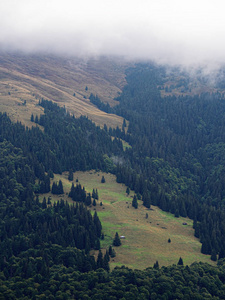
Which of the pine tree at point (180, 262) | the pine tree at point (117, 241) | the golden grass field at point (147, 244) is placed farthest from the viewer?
the pine tree at point (117, 241)

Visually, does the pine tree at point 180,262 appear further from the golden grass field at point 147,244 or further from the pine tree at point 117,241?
the pine tree at point 117,241

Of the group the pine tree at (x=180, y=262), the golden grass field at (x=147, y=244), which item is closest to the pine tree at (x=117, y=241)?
the golden grass field at (x=147, y=244)

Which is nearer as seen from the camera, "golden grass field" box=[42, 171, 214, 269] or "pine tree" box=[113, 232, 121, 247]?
"golden grass field" box=[42, 171, 214, 269]

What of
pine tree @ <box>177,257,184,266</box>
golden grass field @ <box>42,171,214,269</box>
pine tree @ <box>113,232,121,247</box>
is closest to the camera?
pine tree @ <box>177,257,184,266</box>

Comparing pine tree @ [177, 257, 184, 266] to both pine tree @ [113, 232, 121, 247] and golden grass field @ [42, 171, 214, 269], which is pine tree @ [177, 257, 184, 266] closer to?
golden grass field @ [42, 171, 214, 269]

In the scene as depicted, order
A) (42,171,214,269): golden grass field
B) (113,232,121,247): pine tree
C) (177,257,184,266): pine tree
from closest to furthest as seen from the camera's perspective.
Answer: (177,257,184,266): pine tree < (42,171,214,269): golden grass field < (113,232,121,247): pine tree

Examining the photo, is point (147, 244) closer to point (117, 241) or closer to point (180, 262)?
point (117, 241)

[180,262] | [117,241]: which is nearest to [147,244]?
[117,241]

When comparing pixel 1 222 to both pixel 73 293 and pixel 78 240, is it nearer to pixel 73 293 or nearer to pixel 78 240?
pixel 78 240

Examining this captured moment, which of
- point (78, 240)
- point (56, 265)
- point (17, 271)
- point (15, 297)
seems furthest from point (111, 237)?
point (15, 297)

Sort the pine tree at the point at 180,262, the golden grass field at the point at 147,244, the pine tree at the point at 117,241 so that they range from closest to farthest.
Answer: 1. the pine tree at the point at 180,262
2. the golden grass field at the point at 147,244
3. the pine tree at the point at 117,241

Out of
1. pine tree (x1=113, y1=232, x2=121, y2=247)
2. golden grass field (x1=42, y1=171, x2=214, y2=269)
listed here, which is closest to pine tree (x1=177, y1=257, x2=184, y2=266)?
golden grass field (x1=42, y1=171, x2=214, y2=269)
